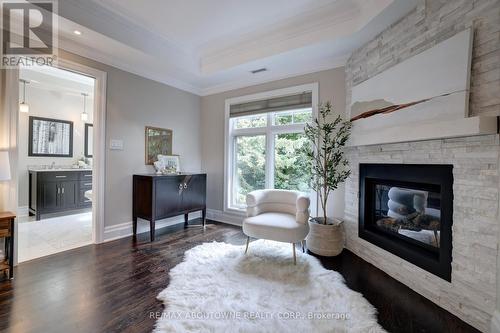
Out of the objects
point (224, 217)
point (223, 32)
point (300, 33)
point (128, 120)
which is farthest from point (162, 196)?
point (300, 33)

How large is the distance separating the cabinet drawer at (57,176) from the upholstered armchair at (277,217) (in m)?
3.97

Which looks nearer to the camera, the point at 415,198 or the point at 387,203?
the point at 415,198

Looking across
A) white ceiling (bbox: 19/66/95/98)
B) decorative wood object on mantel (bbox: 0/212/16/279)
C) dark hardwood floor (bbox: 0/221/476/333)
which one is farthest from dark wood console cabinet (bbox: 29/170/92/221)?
decorative wood object on mantel (bbox: 0/212/16/279)

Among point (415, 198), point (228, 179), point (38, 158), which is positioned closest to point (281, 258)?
point (415, 198)

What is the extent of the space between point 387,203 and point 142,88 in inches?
148

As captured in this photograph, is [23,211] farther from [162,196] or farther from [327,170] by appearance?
[327,170]

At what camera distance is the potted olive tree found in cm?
273

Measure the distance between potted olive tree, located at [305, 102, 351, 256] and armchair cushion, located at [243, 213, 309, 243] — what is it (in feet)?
1.05

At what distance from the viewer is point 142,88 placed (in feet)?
11.5

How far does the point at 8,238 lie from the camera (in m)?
2.14

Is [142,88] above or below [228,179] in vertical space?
above

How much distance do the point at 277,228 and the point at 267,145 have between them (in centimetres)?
168

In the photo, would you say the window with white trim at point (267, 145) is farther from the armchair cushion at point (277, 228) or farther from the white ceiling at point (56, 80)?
the white ceiling at point (56, 80)

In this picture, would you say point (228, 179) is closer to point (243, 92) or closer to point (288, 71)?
point (243, 92)
